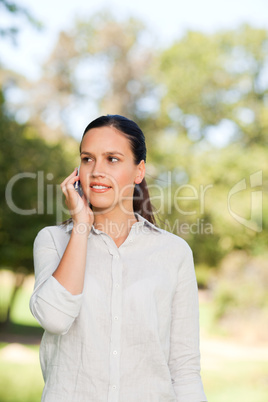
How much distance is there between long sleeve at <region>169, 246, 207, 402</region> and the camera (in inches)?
77.5

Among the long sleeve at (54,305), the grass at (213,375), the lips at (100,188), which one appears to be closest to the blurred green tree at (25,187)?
the grass at (213,375)

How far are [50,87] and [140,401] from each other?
28713 mm

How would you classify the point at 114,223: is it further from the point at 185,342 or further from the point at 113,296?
the point at 185,342

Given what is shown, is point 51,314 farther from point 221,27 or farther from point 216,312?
point 221,27

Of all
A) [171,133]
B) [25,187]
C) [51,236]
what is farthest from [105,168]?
[171,133]

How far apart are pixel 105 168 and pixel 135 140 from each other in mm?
237

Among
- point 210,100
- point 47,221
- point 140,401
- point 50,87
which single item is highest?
point 50,87

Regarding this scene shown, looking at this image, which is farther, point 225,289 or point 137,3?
point 137,3

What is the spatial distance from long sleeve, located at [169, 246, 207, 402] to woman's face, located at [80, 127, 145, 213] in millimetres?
429

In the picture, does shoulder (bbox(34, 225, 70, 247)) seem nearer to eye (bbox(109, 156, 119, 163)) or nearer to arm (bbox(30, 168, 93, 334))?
arm (bbox(30, 168, 93, 334))

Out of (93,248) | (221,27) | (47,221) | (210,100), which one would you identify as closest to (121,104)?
(210,100)

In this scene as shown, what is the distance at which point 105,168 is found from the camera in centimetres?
210

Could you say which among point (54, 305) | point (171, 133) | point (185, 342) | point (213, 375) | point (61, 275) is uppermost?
Result: point (171, 133)

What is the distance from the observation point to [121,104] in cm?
2778
